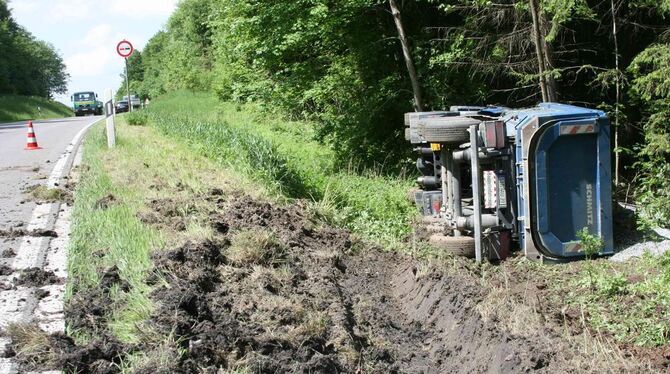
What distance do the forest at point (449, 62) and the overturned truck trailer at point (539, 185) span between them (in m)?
3.12

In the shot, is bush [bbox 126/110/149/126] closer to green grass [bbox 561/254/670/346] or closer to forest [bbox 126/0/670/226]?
forest [bbox 126/0/670/226]

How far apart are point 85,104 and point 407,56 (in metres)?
50.3

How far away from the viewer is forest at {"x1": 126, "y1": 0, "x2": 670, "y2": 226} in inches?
428

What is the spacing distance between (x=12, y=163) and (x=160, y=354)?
11.7 meters

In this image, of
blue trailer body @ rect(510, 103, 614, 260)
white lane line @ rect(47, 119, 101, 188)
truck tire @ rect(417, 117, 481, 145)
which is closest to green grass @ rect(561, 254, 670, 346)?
blue trailer body @ rect(510, 103, 614, 260)

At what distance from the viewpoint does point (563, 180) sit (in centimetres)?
732

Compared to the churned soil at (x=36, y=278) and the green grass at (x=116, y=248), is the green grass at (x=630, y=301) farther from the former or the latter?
the churned soil at (x=36, y=278)

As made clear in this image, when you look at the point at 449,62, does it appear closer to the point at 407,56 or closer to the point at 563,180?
the point at 407,56

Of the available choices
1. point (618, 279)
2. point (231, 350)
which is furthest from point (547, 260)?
point (231, 350)

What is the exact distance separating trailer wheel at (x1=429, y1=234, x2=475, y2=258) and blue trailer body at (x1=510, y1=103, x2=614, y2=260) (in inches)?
23.6

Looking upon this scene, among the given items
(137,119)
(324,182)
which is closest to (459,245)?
(324,182)

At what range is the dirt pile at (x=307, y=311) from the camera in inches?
181

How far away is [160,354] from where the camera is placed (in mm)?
4219

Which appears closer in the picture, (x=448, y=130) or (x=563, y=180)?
(x=563, y=180)
